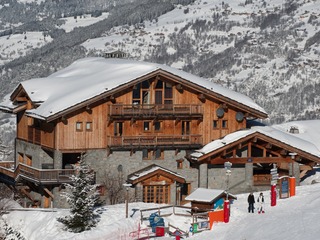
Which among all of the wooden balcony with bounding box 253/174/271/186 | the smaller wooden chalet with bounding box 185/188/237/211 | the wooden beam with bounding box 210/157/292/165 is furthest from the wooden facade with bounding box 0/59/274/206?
the smaller wooden chalet with bounding box 185/188/237/211

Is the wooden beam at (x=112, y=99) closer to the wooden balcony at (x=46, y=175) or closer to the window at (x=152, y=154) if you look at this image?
the window at (x=152, y=154)

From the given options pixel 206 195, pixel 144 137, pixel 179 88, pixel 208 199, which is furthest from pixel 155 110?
pixel 208 199

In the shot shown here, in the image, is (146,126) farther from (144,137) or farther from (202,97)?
(202,97)

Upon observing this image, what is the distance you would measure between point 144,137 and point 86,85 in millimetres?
5483

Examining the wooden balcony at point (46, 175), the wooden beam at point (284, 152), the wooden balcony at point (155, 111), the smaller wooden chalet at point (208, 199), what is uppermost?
the wooden balcony at point (155, 111)

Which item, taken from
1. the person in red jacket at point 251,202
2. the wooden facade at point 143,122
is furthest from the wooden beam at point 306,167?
the person in red jacket at point 251,202

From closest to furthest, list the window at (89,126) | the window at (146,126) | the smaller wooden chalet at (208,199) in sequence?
1. the smaller wooden chalet at (208,199)
2. the window at (89,126)
3. the window at (146,126)

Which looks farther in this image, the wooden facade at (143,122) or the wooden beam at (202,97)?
the wooden beam at (202,97)

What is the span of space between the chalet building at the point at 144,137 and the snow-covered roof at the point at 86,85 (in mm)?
92

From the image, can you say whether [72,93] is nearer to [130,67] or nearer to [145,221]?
[130,67]

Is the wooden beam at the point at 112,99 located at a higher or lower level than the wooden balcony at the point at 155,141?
higher

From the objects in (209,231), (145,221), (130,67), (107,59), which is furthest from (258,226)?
(107,59)

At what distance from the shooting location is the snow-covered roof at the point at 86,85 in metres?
62.5

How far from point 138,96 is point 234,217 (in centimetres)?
1521
